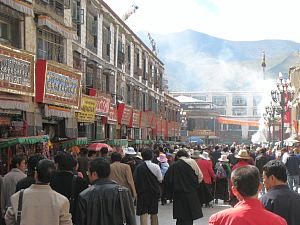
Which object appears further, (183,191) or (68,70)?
(68,70)

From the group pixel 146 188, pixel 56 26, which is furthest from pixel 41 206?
pixel 56 26

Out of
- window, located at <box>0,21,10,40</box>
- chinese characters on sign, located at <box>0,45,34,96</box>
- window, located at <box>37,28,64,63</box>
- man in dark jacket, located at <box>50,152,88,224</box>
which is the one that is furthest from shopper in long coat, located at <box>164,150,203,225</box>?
window, located at <box>37,28,64,63</box>

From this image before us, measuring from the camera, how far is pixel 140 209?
407 inches

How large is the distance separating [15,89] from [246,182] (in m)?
10.5

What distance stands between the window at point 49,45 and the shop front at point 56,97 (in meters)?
1.25

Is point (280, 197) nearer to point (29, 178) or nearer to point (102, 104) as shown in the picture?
point (29, 178)

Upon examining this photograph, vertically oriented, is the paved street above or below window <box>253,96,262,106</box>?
below

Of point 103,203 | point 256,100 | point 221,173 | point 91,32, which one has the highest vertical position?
point 256,100

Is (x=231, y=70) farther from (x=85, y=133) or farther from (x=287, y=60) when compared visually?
(x=85, y=133)

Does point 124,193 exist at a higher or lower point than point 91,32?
lower

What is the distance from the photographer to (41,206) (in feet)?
17.0

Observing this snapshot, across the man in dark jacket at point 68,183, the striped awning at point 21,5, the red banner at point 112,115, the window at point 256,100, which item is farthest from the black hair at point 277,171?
the window at point 256,100

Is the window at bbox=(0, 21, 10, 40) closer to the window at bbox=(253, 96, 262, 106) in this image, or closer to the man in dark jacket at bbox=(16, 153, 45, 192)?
the man in dark jacket at bbox=(16, 153, 45, 192)

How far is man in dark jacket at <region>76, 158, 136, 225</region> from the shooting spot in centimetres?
590
